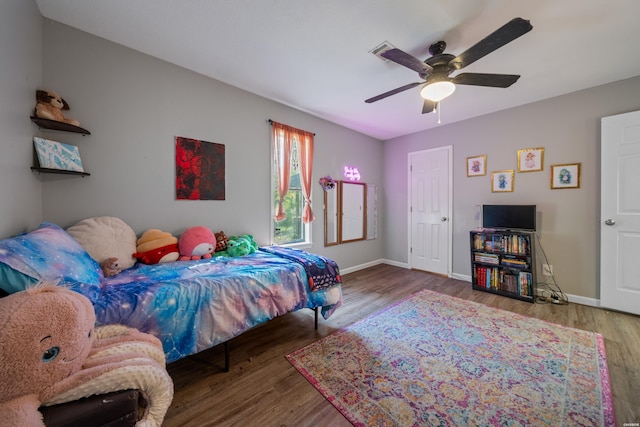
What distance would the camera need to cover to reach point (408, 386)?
1.57 m

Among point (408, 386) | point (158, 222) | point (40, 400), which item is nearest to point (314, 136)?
point (158, 222)

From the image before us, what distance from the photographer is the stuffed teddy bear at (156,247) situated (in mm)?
2092

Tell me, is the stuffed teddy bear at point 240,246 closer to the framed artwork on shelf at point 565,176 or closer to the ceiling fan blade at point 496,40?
the ceiling fan blade at point 496,40

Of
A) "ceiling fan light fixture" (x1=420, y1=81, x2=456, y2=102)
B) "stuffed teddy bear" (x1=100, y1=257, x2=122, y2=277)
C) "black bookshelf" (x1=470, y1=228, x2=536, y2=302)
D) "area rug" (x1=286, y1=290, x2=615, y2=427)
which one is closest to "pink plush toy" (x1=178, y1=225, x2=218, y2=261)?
"stuffed teddy bear" (x1=100, y1=257, x2=122, y2=277)

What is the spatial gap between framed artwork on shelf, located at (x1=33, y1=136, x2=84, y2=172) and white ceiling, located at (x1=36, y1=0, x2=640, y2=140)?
3.27 ft

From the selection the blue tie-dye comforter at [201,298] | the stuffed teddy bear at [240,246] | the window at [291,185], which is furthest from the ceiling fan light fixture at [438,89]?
the stuffed teddy bear at [240,246]

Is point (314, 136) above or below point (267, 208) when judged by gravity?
above

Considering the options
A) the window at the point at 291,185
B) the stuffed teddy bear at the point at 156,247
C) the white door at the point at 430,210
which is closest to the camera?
the stuffed teddy bear at the point at 156,247

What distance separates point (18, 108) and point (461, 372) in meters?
3.40

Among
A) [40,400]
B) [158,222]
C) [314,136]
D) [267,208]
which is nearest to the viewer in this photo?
[40,400]

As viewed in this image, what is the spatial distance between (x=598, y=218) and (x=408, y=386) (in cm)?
316

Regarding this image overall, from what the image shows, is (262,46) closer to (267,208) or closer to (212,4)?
(212,4)

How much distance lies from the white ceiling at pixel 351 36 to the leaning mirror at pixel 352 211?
1712 millimetres

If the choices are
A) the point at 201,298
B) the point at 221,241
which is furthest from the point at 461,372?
the point at 221,241
